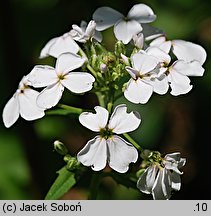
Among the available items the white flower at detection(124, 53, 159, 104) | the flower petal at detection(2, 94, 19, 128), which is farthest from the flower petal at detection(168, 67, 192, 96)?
the flower petal at detection(2, 94, 19, 128)

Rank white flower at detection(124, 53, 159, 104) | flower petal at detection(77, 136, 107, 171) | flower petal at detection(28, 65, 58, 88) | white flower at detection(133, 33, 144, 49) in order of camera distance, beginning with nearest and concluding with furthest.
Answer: flower petal at detection(77, 136, 107, 171), white flower at detection(124, 53, 159, 104), flower petal at detection(28, 65, 58, 88), white flower at detection(133, 33, 144, 49)

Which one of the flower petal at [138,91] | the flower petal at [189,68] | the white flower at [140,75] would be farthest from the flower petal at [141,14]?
the flower petal at [138,91]

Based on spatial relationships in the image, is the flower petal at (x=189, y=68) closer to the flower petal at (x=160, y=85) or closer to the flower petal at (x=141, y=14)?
the flower petal at (x=160, y=85)

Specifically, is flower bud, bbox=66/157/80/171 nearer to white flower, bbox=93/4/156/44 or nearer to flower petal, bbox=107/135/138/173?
flower petal, bbox=107/135/138/173

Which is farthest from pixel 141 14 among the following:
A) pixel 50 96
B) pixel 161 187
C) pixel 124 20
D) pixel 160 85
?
pixel 161 187
